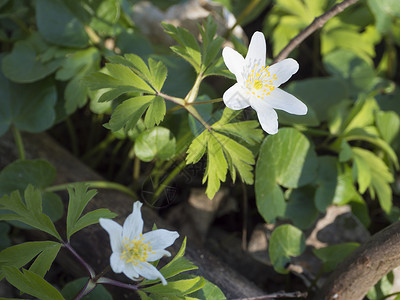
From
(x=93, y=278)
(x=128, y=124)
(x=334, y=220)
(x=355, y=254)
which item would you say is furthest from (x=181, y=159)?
(x=334, y=220)

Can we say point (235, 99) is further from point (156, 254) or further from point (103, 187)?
point (103, 187)

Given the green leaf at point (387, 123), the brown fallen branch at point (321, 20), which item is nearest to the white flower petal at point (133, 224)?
the brown fallen branch at point (321, 20)

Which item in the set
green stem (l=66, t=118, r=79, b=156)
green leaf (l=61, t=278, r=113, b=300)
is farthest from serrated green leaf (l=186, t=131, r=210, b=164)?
green stem (l=66, t=118, r=79, b=156)

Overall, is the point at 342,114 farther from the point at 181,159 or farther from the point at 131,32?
the point at 131,32

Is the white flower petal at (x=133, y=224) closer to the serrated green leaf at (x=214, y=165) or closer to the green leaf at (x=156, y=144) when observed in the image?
the serrated green leaf at (x=214, y=165)

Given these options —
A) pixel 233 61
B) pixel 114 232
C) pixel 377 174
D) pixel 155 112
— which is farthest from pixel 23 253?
pixel 377 174

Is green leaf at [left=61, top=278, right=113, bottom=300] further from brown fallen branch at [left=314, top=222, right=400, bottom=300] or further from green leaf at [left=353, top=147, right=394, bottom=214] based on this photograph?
green leaf at [left=353, top=147, right=394, bottom=214]
